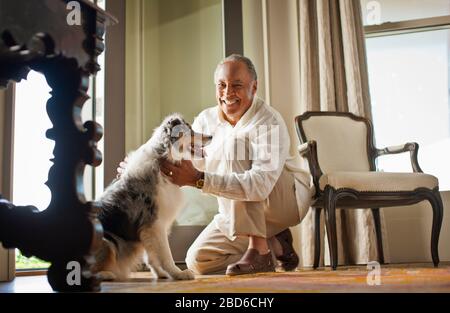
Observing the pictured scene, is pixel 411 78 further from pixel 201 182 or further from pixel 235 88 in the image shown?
pixel 201 182

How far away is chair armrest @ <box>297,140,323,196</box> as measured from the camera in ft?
10.1

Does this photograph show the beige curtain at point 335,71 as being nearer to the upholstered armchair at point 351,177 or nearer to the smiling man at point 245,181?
the upholstered armchair at point 351,177

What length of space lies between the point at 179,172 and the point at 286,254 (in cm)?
85

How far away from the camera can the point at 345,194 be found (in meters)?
2.97

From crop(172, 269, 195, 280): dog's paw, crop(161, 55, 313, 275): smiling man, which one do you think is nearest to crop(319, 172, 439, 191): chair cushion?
crop(161, 55, 313, 275): smiling man

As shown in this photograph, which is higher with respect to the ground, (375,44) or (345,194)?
(375,44)

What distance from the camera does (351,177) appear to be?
2.97 metres

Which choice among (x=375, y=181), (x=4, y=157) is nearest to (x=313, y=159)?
(x=375, y=181)

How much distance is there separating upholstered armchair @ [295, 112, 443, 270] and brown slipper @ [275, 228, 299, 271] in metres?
0.30

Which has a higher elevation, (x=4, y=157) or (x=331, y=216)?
(x=4, y=157)

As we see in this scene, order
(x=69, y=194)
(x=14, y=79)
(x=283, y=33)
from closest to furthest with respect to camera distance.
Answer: (x=69, y=194), (x=14, y=79), (x=283, y=33)
